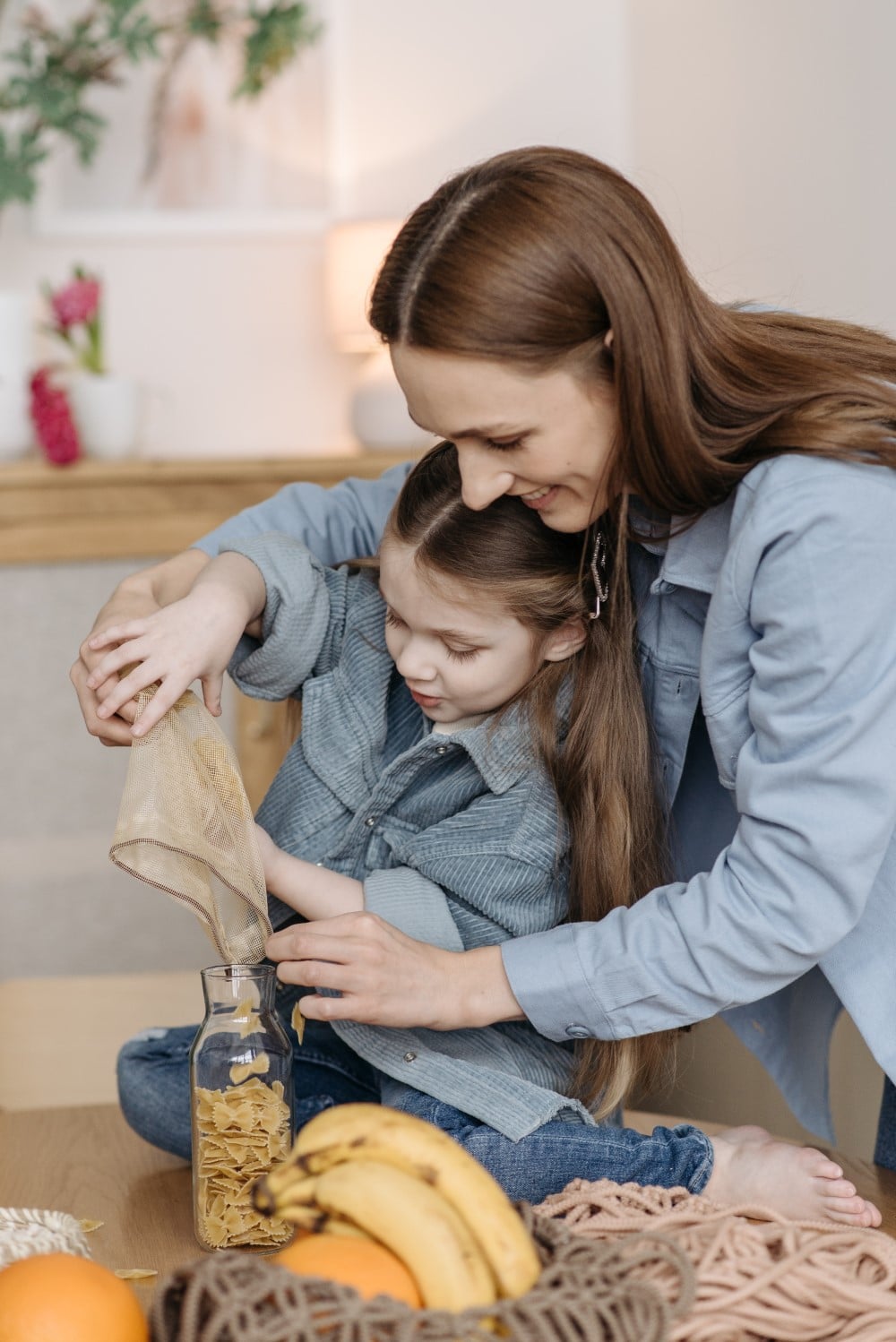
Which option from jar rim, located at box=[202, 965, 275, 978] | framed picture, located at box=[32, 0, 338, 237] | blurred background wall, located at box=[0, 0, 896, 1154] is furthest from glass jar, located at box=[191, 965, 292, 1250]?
framed picture, located at box=[32, 0, 338, 237]

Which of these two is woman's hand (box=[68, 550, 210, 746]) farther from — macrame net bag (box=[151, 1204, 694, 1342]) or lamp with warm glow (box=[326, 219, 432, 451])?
lamp with warm glow (box=[326, 219, 432, 451])

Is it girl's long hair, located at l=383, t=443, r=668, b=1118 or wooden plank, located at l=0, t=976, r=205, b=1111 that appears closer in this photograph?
girl's long hair, located at l=383, t=443, r=668, b=1118

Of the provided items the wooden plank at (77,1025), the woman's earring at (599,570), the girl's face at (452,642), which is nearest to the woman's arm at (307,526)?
the girl's face at (452,642)

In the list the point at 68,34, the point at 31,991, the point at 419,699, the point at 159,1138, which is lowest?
the point at 31,991

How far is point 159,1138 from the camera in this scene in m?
1.22

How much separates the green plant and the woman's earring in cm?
165

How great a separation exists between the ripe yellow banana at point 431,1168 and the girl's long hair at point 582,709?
45cm

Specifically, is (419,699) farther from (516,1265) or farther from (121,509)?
(121,509)

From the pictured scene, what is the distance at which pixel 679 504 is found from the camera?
3.35 ft

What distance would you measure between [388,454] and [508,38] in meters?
0.85

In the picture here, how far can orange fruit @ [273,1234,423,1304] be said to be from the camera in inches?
25.7

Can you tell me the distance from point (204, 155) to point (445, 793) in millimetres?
1768

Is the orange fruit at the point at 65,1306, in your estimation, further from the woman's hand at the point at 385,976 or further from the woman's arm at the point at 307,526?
the woman's arm at the point at 307,526

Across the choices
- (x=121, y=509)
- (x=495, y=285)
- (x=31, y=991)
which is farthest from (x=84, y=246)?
(x=495, y=285)
